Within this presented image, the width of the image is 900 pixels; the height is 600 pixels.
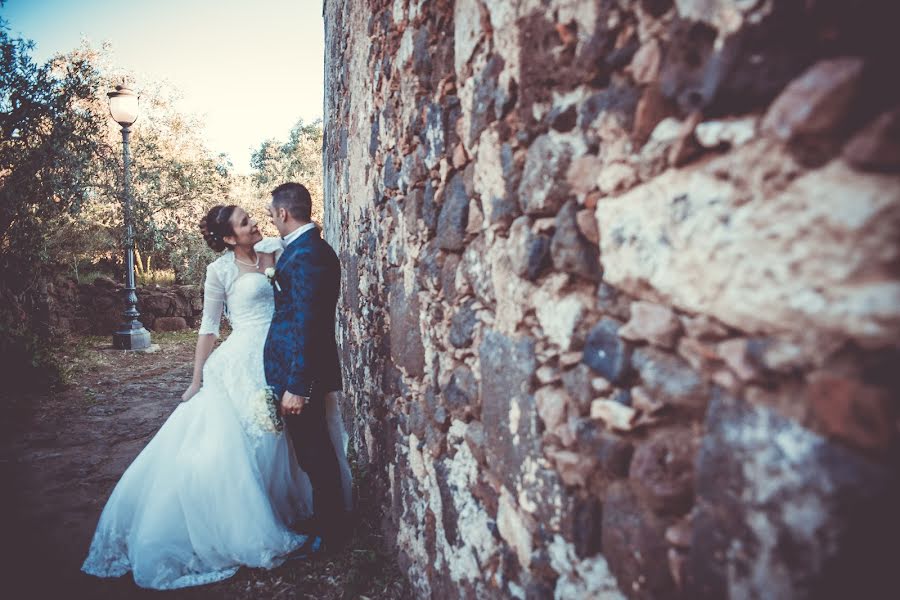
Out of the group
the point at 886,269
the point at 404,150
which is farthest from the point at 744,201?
the point at 404,150

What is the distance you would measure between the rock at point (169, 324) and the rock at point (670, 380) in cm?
1386

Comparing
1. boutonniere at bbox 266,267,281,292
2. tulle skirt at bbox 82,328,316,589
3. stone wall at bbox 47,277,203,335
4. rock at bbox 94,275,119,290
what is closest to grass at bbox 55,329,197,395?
stone wall at bbox 47,277,203,335

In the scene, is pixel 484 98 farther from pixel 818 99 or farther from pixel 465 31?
pixel 818 99

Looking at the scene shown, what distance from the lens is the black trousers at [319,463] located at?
283cm

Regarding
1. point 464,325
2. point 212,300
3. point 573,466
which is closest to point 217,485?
point 212,300

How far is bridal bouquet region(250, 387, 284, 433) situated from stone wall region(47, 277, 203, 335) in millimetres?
10315

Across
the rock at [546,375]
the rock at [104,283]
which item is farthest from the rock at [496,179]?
the rock at [104,283]

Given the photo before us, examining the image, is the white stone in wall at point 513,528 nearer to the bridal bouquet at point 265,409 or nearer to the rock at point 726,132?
the rock at point 726,132

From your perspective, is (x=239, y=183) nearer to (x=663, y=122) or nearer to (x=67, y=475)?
(x=67, y=475)

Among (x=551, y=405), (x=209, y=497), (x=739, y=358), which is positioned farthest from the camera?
(x=209, y=497)

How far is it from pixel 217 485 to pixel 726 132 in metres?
3.09

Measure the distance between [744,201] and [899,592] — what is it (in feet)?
1.66

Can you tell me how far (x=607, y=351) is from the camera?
98cm

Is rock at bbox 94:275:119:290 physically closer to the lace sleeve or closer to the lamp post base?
the lamp post base
